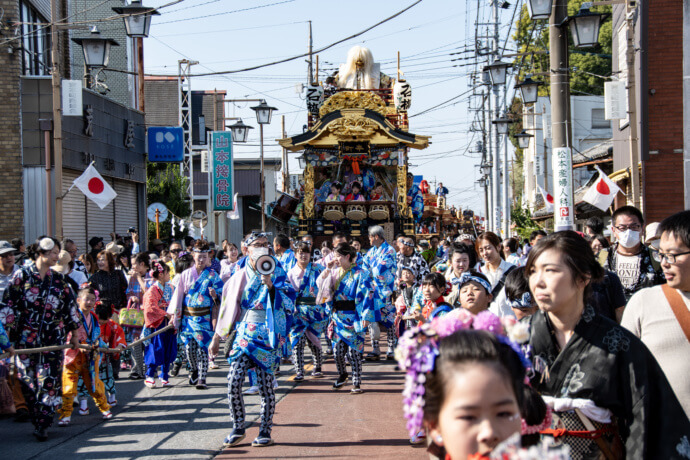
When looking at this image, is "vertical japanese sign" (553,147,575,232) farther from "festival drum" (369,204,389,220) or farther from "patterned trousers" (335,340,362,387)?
"festival drum" (369,204,389,220)

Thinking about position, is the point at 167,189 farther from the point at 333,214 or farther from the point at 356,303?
the point at 356,303

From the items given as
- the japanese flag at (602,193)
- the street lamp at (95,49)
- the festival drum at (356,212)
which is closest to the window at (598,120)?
the festival drum at (356,212)

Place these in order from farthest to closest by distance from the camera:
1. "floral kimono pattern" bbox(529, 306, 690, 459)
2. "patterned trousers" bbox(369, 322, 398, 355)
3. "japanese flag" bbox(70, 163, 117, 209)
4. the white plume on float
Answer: the white plume on float → "japanese flag" bbox(70, 163, 117, 209) → "patterned trousers" bbox(369, 322, 398, 355) → "floral kimono pattern" bbox(529, 306, 690, 459)

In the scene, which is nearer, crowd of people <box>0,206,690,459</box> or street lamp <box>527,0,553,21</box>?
crowd of people <box>0,206,690,459</box>

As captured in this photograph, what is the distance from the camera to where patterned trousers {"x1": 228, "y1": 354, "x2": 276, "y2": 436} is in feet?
22.7

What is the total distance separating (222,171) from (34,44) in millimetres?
8080

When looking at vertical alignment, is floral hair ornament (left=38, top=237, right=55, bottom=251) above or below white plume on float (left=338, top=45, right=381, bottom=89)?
below

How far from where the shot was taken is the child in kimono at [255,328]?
695cm

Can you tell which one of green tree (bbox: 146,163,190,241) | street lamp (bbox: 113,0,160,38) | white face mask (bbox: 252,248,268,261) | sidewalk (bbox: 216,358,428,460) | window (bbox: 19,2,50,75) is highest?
window (bbox: 19,2,50,75)

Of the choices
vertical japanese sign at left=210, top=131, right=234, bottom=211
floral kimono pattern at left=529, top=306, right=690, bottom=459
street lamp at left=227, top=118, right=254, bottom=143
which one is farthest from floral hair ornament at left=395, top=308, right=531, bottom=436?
vertical japanese sign at left=210, top=131, right=234, bottom=211

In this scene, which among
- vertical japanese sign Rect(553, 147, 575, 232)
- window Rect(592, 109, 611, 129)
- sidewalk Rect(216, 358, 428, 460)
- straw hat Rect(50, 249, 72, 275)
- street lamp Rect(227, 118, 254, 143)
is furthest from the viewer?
window Rect(592, 109, 611, 129)

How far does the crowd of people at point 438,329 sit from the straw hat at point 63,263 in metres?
0.02

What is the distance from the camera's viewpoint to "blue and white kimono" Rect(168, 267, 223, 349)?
398 inches

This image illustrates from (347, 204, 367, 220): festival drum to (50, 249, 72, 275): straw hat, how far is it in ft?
44.7
